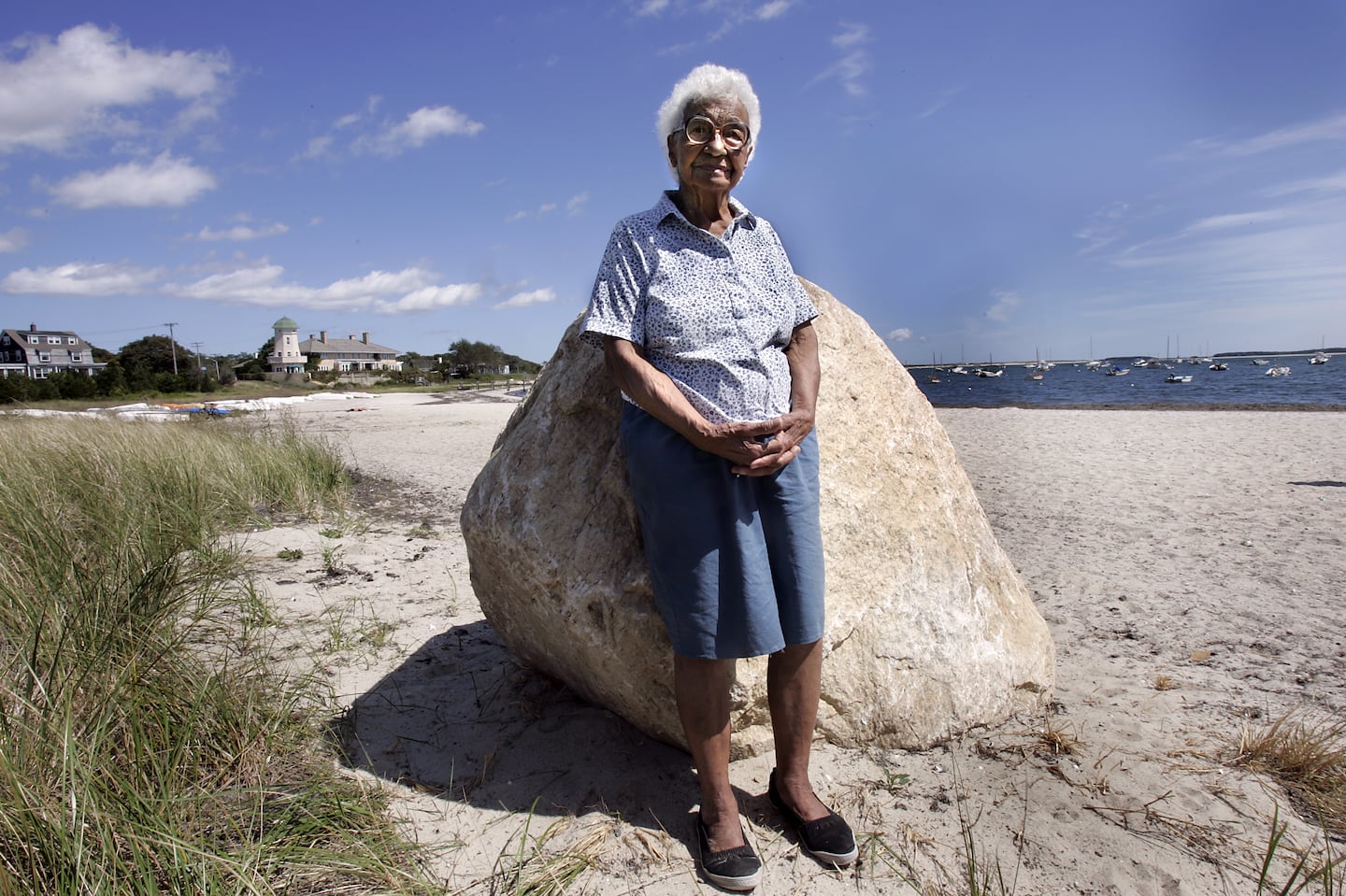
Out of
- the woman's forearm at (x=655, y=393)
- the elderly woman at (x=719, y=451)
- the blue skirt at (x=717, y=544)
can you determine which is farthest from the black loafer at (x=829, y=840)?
the woman's forearm at (x=655, y=393)

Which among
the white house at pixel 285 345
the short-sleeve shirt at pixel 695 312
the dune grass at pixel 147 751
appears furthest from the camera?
the white house at pixel 285 345

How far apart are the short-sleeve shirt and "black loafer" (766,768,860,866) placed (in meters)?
1.27

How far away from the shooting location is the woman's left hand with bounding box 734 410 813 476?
221 centimetres

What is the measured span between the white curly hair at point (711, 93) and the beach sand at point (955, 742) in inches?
86.7

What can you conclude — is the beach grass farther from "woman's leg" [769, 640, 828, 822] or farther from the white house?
the white house

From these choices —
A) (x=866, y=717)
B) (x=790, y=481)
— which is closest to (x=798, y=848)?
(x=866, y=717)

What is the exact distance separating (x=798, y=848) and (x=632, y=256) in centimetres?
192

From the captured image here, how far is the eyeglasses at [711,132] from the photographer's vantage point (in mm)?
2363

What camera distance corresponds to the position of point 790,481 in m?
2.32

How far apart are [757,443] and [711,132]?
0.99m

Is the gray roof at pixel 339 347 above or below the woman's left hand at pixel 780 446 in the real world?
above

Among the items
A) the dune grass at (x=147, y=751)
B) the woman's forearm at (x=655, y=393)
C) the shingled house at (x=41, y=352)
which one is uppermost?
the shingled house at (x=41, y=352)

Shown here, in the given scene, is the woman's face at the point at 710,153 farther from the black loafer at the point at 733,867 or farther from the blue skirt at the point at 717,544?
the black loafer at the point at 733,867

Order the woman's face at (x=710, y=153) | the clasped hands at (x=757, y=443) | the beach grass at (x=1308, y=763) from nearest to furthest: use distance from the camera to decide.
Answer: the clasped hands at (x=757, y=443)
the woman's face at (x=710, y=153)
the beach grass at (x=1308, y=763)
